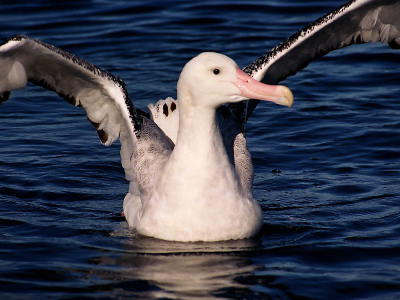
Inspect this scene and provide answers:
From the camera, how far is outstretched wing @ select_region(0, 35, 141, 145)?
858 cm

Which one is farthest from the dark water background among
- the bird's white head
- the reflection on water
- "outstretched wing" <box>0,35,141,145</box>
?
the bird's white head

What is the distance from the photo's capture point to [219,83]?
7.89 m

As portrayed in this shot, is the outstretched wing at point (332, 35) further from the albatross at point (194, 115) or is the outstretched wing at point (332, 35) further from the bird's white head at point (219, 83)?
the bird's white head at point (219, 83)

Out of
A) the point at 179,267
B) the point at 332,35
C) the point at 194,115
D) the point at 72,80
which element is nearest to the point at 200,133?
the point at 194,115

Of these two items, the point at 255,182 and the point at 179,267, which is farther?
the point at 255,182

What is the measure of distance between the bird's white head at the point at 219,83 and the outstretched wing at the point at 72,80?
4.25 feet

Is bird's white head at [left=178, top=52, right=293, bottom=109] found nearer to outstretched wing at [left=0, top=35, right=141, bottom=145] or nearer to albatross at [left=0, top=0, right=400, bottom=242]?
albatross at [left=0, top=0, right=400, bottom=242]

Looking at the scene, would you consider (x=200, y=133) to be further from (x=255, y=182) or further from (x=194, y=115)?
(x=255, y=182)

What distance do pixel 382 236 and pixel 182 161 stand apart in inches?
79.9

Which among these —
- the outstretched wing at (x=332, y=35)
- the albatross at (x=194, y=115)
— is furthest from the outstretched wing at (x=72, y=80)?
the outstretched wing at (x=332, y=35)

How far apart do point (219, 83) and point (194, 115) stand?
1.29 feet

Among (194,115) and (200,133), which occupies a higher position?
(194,115)

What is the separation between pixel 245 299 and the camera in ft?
22.7

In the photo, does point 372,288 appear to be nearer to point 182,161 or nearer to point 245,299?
point 245,299
